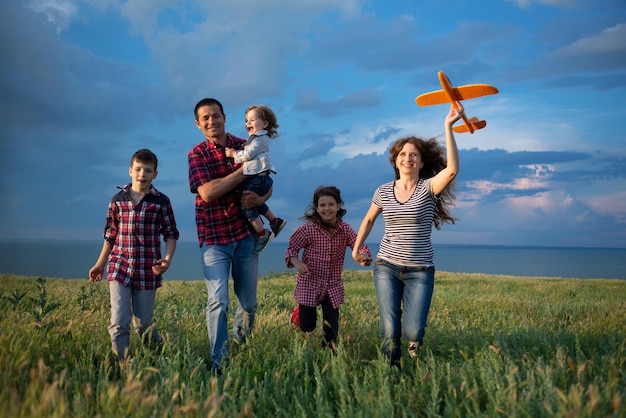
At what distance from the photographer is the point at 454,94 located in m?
5.66

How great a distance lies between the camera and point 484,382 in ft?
13.7

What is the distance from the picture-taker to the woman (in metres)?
5.42

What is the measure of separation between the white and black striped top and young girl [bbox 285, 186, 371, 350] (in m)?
0.94

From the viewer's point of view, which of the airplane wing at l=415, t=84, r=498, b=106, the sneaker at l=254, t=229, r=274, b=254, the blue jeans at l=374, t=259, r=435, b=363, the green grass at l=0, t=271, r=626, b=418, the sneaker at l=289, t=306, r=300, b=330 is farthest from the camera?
the sneaker at l=289, t=306, r=300, b=330

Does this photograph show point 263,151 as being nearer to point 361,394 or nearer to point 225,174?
point 225,174

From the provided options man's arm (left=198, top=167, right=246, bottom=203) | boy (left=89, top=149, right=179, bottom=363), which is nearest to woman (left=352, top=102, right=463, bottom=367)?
man's arm (left=198, top=167, right=246, bottom=203)

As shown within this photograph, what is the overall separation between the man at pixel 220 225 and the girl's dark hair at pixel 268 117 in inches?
18.4

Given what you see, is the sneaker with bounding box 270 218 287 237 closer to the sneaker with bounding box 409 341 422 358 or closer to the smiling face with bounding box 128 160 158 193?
the smiling face with bounding box 128 160 158 193

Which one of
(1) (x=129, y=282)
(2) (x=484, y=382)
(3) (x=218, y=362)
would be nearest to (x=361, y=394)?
(2) (x=484, y=382)

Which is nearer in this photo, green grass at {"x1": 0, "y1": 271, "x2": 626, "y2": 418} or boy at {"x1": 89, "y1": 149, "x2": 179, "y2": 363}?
green grass at {"x1": 0, "y1": 271, "x2": 626, "y2": 418}

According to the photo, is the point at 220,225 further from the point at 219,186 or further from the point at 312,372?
the point at 312,372

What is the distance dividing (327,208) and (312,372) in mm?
2092

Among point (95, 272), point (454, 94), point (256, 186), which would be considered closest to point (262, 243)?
point (256, 186)

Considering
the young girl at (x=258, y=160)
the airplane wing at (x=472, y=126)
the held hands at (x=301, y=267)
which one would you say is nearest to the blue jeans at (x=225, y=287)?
the young girl at (x=258, y=160)
